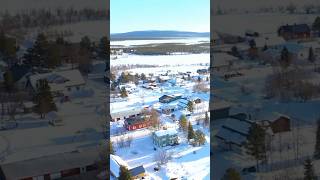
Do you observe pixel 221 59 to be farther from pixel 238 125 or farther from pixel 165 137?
pixel 165 137

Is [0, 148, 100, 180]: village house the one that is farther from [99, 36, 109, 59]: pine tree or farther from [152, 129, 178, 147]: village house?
[99, 36, 109, 59]: pine tree

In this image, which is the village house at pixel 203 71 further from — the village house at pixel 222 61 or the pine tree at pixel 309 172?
the pine tree at pixel 309 172

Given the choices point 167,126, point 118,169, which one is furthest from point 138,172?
point 167,126

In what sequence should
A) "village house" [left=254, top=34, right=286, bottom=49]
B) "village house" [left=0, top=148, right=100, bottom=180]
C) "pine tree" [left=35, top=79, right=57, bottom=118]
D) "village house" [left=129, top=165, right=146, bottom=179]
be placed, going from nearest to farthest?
1. "village house" [left=0, top=148, right=100, bottom=180]
2. "pine tree" [left=35, top=79, right=57, bottom=118]
3. "village house" [left=129, top=165, right=146, bottom=179]
4. "village house" [left=254, top=34, right=286, bottom=49]

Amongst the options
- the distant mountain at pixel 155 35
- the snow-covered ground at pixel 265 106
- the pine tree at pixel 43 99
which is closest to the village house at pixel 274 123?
the snow-covered ground at pixel 265 106

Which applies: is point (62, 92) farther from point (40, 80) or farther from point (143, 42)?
point (143, 42)

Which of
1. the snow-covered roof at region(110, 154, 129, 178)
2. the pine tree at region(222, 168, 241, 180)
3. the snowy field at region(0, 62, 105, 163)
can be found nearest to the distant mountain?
the snowy field at region(0, 62, 105, 163)

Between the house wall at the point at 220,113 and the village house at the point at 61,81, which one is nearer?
the village house at the point at 61,81
